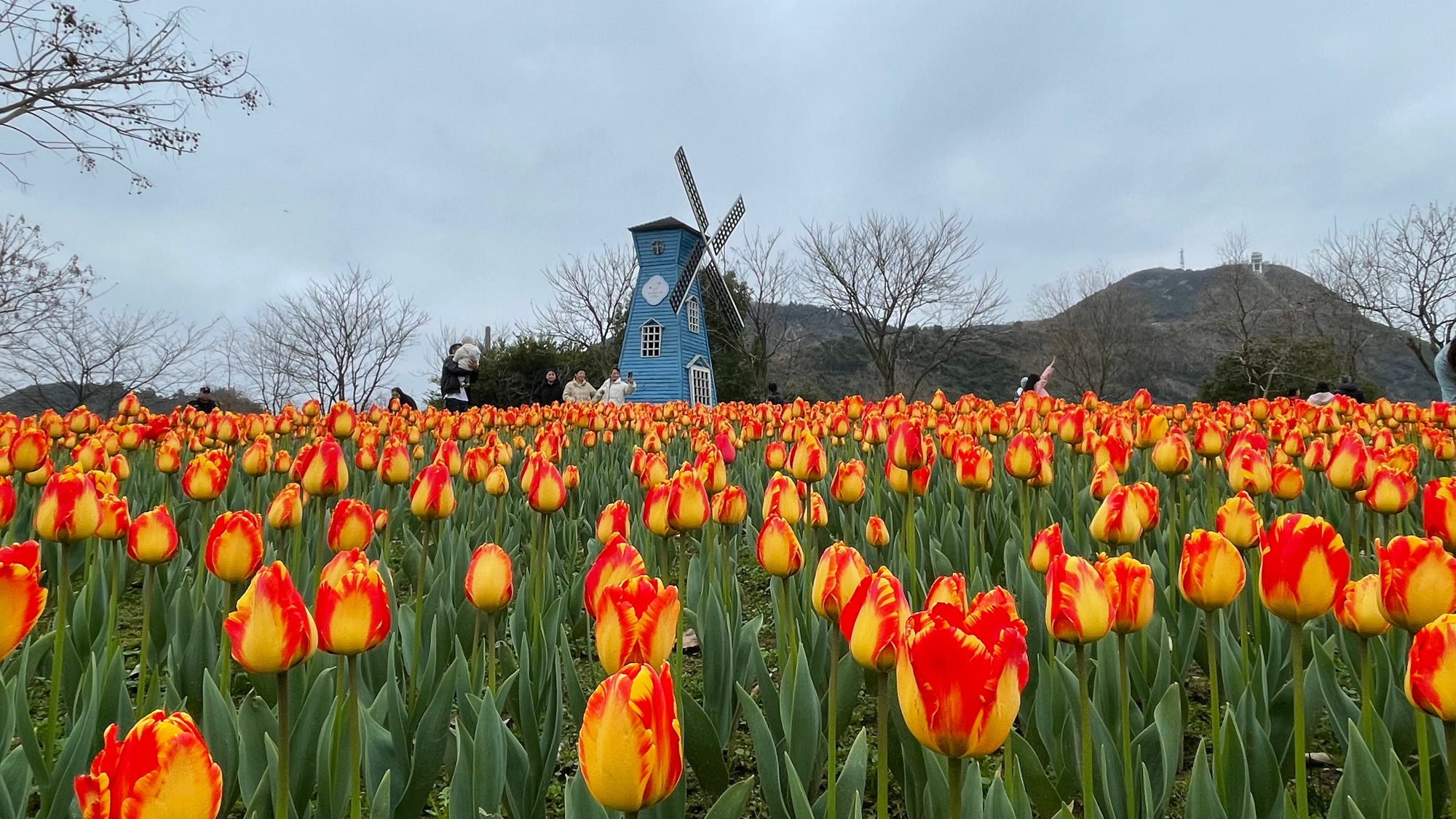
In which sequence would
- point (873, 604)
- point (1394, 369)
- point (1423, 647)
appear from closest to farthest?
point (1423, 647) → point (873, 604) → point (1394, 369)

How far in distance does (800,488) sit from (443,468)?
112cm

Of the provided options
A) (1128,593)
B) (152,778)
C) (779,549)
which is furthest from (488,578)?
(1128,593)

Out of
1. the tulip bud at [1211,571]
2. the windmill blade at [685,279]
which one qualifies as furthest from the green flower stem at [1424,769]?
the windmill blade at [685,279]

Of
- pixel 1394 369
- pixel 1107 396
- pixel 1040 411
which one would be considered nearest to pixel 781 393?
pixel 1107 396

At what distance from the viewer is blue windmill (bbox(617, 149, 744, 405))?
27.1m

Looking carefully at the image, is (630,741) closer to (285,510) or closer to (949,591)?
(949,591)

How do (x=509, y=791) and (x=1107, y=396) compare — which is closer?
(x=509, y=791)

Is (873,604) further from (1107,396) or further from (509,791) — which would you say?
(1107,396)

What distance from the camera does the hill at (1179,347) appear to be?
31422 millimetres

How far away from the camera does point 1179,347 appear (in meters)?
43.8

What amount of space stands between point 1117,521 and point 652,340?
26235 mm

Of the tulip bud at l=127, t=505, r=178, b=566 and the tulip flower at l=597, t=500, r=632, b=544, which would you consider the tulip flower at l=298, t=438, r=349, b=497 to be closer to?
the tulip bud at l=127, t=505, r=178, b=566

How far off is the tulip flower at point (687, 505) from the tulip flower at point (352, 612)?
746 mm

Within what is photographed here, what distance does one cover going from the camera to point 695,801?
1.69 m
